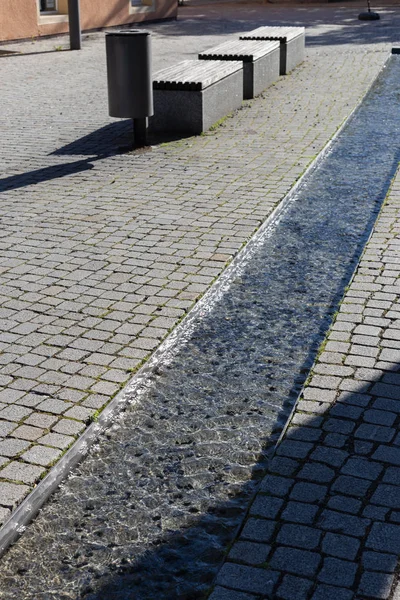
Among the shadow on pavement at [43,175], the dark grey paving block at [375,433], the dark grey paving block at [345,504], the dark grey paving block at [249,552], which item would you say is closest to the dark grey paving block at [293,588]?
the dark grey paving block at [249,552]

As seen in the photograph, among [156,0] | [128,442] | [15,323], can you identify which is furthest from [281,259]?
[156,0]

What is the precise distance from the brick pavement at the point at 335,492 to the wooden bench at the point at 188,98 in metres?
5.59

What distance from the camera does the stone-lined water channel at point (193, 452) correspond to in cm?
317

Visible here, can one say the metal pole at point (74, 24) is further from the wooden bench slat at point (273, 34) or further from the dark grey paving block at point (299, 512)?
the dark grey paving block at point (299, 512)

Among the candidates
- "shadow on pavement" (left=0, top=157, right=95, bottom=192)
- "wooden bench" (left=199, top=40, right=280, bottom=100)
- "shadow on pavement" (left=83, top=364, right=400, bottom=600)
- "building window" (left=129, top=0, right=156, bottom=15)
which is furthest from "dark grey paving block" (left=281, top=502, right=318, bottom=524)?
"building window" (left=129, top=0, right=156, bottom=15)

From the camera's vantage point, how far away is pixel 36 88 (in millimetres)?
14031

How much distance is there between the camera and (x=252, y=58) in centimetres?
1216

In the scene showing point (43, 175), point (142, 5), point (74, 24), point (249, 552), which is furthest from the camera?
point (142, 5)

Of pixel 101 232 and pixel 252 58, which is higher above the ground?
pixel 252 58

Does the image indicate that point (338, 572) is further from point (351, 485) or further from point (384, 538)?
point (351, 485)

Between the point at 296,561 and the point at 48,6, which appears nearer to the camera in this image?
the point at 296,561

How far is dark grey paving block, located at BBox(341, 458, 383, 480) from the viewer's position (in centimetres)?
358

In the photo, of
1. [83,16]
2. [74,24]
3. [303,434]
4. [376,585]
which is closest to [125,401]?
[303,434]

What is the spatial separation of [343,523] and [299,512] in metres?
0.17
